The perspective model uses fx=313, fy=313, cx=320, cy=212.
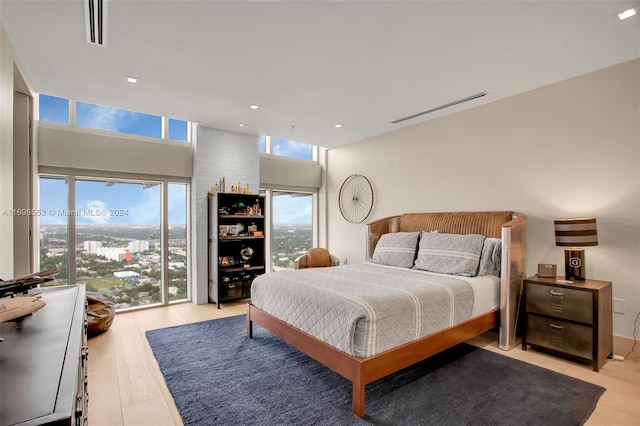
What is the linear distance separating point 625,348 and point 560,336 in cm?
62

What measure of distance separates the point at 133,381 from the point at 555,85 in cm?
486

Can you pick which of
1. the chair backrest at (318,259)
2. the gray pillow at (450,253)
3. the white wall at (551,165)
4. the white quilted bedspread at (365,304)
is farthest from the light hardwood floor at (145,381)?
the chair backrest at (318,259)

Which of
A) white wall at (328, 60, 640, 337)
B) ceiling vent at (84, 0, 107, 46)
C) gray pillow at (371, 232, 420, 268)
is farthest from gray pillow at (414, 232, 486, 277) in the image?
ceiling vent at (84, 0, 107, 46)

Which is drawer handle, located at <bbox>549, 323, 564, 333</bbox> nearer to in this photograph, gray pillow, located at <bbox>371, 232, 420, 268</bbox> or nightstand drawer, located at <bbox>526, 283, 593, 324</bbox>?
nightstand drawer, located at <bbox>526, 283, 593, 324</bbox>

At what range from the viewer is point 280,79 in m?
3.20

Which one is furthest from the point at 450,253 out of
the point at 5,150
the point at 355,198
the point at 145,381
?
the point at 5,150

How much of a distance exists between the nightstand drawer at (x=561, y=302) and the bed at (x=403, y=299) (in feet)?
0.64

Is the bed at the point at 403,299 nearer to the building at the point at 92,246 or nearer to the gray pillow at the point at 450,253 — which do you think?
the gray pillow at the point at 450,253

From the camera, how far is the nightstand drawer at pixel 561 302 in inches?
105

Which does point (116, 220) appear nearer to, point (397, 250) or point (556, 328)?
point (397, 250)

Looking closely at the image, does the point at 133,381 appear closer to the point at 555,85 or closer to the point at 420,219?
the point at 420,219

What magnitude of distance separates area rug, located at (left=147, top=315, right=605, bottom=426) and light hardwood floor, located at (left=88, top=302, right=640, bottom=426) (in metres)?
0.09

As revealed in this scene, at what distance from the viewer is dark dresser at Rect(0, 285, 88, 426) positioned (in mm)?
677

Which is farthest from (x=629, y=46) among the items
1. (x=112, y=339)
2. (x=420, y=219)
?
(x=112, y=339)
